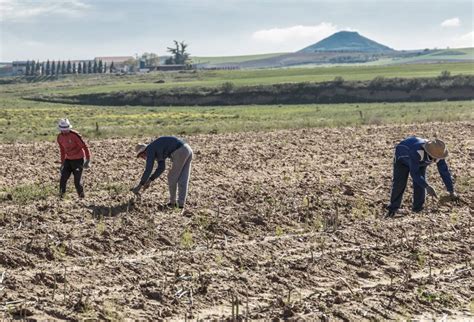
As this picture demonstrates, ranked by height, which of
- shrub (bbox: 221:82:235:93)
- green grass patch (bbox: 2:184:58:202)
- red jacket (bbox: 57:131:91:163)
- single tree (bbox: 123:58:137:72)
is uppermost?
single tree (bbox: 123:58:137:72)

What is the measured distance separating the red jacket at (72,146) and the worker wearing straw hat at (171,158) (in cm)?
A: 130

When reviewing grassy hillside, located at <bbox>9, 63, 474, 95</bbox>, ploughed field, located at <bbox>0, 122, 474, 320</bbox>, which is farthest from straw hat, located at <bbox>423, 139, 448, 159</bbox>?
grassy hillside, located at <bbox>9, 63, 474, 95</bbox>

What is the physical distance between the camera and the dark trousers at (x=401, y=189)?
11.5 meters

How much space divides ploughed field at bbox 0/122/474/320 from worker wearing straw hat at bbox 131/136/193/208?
1.22 ft

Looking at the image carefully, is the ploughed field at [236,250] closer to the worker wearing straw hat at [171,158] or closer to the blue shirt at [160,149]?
the worker wearing straw hat at [171,158]

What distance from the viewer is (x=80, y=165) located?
41.8 feet

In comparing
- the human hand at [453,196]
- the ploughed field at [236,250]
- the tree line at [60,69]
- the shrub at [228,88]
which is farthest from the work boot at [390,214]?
the tree line at [60,69]

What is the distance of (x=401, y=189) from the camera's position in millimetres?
11719

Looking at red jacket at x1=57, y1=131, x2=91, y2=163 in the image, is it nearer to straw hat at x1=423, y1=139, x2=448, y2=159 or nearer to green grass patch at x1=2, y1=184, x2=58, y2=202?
green grass patch at x1=2, y1=184, x2=58, y2=202

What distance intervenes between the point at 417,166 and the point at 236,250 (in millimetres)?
3085

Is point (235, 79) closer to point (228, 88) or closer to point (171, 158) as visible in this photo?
point (228, 88)

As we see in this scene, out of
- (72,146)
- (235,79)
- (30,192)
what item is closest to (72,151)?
(72,146)

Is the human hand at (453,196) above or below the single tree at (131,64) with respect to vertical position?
below

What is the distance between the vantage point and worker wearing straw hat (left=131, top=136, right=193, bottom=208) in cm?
1153
